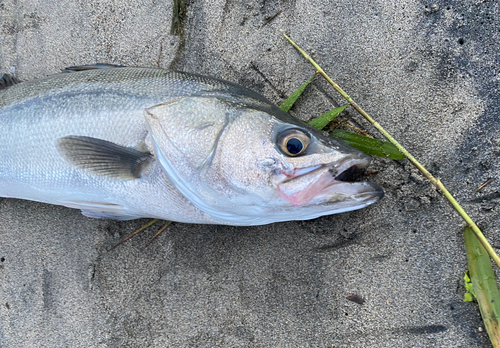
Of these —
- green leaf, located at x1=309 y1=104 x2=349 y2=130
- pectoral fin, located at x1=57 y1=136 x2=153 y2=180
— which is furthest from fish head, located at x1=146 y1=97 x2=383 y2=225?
green leaf, located at x1=309 y1=104 x2=349 y2=130

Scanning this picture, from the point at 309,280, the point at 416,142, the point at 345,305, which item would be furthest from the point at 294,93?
the point at 345,305

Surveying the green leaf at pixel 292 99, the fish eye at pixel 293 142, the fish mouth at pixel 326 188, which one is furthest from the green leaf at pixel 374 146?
the fish eye at pixel 293 142

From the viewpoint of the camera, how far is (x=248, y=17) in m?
2.30

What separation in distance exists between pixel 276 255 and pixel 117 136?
124 cm

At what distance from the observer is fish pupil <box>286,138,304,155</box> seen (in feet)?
4.90

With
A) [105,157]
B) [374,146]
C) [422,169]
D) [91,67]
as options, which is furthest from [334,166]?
[91,67]

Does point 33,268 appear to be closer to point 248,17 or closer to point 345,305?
point 345,305

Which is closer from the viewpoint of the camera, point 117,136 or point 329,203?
point 329,203

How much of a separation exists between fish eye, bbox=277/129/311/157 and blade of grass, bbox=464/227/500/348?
1221 millimetres

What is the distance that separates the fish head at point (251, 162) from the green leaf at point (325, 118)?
469mm

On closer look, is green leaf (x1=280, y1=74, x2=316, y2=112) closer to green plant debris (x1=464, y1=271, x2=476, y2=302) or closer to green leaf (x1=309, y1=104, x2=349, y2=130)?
green leaf (x1=309, y1=104, x2=349, y2=130)

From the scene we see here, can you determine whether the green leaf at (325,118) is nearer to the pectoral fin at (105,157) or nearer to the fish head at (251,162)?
the fish head at (251,162)

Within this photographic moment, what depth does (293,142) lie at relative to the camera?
1.50m

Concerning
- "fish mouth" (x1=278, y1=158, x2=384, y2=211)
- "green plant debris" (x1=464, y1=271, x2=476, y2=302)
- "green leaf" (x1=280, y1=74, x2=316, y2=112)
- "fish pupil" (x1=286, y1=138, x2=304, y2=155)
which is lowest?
"green plant debris" (x1=464, y1=271, x2=476, y2=302)
